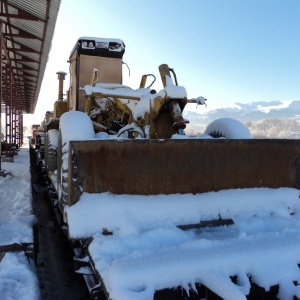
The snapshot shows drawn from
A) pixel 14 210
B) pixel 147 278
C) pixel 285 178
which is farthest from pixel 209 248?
pixel 14 210

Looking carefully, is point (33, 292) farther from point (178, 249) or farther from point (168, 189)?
point (168, 189)

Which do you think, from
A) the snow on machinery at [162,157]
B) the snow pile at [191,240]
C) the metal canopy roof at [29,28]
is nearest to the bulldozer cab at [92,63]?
the snow on machinery at [162,157]

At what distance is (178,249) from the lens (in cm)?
241

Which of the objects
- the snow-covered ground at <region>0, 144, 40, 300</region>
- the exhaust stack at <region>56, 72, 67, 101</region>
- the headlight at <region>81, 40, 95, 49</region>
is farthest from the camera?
the exhaust stack at <region>56, 72, 67, 101</region>

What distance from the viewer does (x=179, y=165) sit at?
3.39 metres

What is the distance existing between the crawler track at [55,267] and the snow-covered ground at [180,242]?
11.7 inches

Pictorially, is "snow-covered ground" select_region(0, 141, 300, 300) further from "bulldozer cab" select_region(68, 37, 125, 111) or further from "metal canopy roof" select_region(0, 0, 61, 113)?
"metal canopy roof" select_region(0, 0, 61, 113)

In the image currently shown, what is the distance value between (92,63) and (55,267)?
13.1ft

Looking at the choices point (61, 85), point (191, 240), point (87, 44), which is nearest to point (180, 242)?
point (191, 240)

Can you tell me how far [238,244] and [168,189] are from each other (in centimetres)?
103

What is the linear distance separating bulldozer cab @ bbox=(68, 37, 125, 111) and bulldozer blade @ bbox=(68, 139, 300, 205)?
10.1 feet

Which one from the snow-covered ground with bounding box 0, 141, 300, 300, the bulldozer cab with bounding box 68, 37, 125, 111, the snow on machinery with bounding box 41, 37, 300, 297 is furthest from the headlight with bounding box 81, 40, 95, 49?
the snow-covered ground with bounding box 0, 141, 300, 300

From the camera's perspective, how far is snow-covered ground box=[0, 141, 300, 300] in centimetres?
208

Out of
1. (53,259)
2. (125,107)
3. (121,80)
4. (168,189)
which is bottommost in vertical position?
(53,259)
